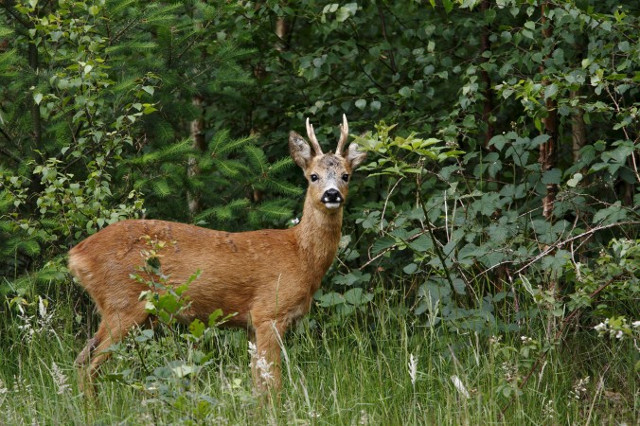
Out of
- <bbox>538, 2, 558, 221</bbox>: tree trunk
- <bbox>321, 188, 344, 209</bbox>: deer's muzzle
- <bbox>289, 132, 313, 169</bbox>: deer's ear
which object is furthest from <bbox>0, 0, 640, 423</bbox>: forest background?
<bbox>289, 132, 313, 169</bbox>: deer's ear

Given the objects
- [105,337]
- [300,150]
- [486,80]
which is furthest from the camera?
[486,80]

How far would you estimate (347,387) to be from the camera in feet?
15.8

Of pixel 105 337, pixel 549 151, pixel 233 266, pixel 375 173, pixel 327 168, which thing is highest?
pixel 375 173

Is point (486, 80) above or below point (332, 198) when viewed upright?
above

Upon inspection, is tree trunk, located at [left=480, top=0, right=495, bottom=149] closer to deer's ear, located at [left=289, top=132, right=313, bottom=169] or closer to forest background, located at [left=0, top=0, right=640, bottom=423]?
forest background, located at [left=0, top=0, right=640, bottom=423]

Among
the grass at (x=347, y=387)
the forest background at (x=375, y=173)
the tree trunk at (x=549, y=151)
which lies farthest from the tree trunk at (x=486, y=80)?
the grass at (x=347, y=387)

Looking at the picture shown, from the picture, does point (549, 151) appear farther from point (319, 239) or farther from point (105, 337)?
point (105, 337)

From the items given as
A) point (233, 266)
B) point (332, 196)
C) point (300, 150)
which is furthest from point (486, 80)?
point (233, 266)

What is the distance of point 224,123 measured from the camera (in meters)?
7.86

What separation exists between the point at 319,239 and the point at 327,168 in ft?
1.36

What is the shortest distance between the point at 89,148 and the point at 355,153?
5.38ft

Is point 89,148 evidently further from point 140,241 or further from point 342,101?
point 342,101

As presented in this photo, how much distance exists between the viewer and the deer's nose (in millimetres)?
5688

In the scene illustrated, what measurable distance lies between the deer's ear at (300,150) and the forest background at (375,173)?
0.38 meters
